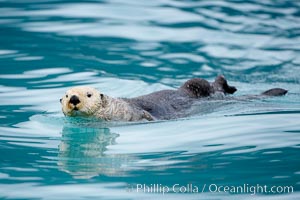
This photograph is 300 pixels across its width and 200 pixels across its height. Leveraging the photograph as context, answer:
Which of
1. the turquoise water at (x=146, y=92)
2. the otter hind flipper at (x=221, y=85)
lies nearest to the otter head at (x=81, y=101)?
the turquoise water at (x=146, y=92)

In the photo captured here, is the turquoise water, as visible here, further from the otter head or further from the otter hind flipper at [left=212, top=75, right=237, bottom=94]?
the otter hind flipper at [left=212, top=75, right=237, bottom=94]

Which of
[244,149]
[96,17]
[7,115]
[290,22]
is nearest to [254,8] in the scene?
[290,22]

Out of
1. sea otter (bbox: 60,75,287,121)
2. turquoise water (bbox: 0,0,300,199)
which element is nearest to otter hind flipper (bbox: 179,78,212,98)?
sea otter (bbox: 60,75,287,121)

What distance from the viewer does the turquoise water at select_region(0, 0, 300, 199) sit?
521 cm

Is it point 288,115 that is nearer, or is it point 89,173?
point 89,173

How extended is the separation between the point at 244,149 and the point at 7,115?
342 cm

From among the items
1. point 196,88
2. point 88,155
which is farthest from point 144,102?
point 88,155

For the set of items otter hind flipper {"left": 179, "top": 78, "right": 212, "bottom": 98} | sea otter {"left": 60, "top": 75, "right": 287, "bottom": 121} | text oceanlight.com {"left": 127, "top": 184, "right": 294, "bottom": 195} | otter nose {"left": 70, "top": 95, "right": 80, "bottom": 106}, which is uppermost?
otter hind flipper {"left": 179, "top": 78, "right": 212, "bottom": 98}

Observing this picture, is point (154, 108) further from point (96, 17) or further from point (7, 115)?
point (96, 17)

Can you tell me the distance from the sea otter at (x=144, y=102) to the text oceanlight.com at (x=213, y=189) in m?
2.13

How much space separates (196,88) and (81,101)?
2.32 m

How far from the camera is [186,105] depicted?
8.42 m

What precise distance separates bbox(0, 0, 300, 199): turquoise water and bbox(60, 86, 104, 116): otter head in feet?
0.72

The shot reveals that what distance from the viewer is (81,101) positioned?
22.9ft
